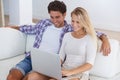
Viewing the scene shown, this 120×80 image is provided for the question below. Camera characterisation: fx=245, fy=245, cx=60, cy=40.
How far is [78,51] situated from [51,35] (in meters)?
0.48

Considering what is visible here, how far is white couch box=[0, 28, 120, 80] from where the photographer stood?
217cm

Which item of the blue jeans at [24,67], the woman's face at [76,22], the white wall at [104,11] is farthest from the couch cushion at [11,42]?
the white wall at [104,11]

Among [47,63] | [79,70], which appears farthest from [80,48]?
[47,63]

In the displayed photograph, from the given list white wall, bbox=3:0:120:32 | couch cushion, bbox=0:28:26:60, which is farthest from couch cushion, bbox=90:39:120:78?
white wall, bbox=3:0:120:32

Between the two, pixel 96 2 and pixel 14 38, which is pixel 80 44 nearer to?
pixel 14 38

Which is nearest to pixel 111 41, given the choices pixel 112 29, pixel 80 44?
pixel 80 44

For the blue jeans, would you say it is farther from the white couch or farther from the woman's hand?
the woman's hand

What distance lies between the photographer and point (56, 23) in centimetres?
236

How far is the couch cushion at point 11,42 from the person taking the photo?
262 centimetres

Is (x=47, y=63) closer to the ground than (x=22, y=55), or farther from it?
farther from it

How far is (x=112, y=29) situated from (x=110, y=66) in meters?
3.67

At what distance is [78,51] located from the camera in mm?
2018

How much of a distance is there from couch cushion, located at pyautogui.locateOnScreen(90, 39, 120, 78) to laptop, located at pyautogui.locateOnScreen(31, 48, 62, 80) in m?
0.47

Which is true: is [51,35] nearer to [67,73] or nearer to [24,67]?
[24,67]
